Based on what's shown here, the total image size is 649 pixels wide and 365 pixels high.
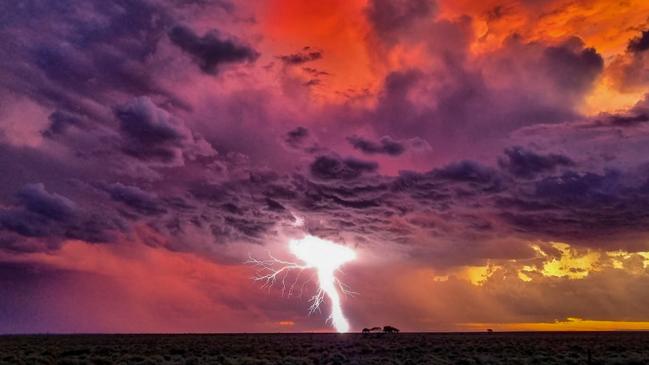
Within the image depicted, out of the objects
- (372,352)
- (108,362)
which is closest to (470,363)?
(372,352)

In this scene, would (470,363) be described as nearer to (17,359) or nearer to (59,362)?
(59,362)

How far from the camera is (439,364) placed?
3597 centimetres

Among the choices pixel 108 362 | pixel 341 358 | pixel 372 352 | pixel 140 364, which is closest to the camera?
pixel 140 364

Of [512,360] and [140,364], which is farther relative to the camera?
[512,360]

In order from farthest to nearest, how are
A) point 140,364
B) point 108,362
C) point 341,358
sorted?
point 341,358, point 108,362, point 140,364

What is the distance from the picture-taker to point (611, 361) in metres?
37.3

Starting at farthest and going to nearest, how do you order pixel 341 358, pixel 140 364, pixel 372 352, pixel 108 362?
pixel 372 352 → pixel 341 358 → pixel 108 362 → pixel 140 364

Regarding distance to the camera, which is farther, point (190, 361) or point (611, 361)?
point (190, 361)

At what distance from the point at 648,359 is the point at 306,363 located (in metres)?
22.3

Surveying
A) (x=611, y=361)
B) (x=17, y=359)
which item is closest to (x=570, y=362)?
(x=611, y=361)

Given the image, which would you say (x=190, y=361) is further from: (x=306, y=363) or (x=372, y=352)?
(x=372, y=352)

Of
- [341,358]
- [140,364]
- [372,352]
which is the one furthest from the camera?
[372,352]

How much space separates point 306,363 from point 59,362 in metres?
15.4

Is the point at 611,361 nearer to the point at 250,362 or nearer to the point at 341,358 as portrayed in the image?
the point at 341,358
